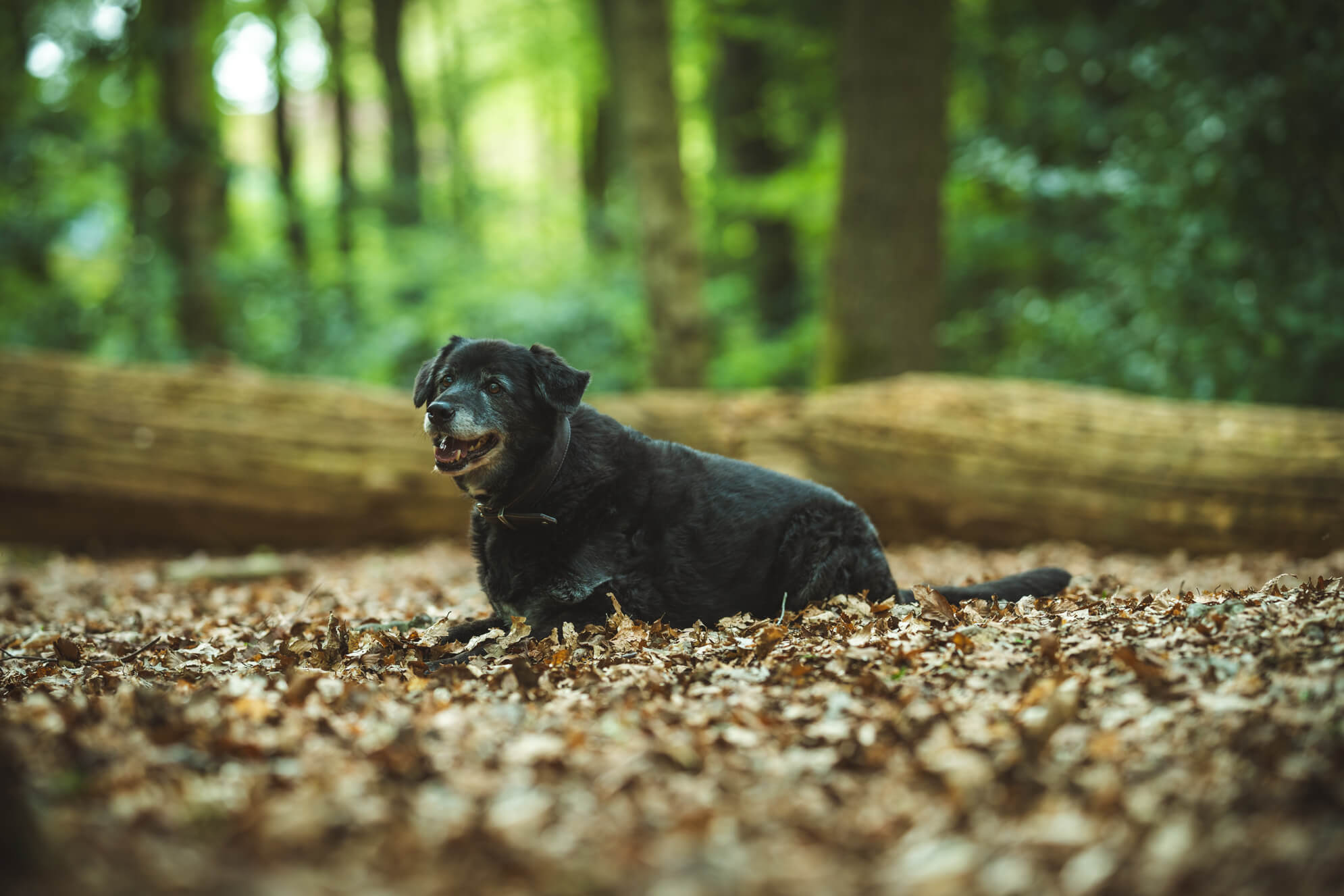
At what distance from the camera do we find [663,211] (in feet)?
37.5

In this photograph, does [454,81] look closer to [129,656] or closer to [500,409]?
[500,409]

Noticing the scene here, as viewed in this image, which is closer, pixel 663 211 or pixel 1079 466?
pixel 1079 466

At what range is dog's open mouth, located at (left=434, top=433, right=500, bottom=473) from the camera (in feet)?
15.1

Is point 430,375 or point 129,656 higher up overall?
point 430,375

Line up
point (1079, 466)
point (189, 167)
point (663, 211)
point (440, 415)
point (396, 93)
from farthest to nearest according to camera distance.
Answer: point (396, 93) → point (189, 167) → point (663, 211) → point (1079, 466) → point (440, 415)

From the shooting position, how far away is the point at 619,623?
15.0 ft

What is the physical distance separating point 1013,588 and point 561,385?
9.12 ft

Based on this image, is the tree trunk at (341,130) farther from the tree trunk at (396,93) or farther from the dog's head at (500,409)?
the dog's head at (500,409)

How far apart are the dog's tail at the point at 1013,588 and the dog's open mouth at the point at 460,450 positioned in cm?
244

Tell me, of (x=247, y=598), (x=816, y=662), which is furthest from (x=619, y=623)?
(x=247, y=598)

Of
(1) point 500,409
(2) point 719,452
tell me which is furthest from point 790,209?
(1) point 500,409

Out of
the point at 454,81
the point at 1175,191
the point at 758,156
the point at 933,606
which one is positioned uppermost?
the point at 454,81

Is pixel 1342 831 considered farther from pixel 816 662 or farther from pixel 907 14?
pixel 907 14

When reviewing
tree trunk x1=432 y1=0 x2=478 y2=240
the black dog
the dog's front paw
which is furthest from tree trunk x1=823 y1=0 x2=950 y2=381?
tree trunk x1=432 y1=0 x2=478 y2=240
